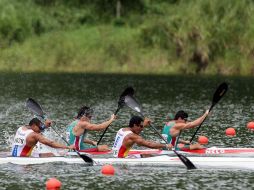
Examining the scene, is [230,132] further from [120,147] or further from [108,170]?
[108,170]

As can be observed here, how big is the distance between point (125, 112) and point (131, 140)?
18057 mm

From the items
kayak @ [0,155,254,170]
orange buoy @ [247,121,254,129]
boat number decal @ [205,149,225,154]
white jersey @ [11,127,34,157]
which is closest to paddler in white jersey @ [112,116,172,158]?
kayak @ [0,155,254,170]

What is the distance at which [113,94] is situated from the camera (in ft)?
182

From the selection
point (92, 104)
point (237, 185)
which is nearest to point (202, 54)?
point (92, 104)

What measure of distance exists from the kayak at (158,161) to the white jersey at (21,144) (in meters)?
0.38

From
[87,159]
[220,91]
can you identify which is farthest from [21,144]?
[220,91]

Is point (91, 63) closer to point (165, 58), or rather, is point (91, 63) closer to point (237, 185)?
point (165, 58)

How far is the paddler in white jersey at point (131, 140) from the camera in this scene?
27766mm

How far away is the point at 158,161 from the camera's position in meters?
27.9

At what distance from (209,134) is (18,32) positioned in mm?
46821

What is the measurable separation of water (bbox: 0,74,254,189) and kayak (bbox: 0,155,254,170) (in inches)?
13.3

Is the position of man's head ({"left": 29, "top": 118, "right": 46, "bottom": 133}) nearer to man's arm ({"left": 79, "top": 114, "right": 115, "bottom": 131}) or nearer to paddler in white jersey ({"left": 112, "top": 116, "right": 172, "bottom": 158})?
man's arm ({"left": 79, "top": 114, "right": 115, "bottom": 131})

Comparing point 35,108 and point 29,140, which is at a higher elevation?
point 35,108

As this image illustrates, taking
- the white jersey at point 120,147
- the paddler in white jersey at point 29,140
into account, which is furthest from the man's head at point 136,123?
Result: the paddler in white jersey at point 29,140
